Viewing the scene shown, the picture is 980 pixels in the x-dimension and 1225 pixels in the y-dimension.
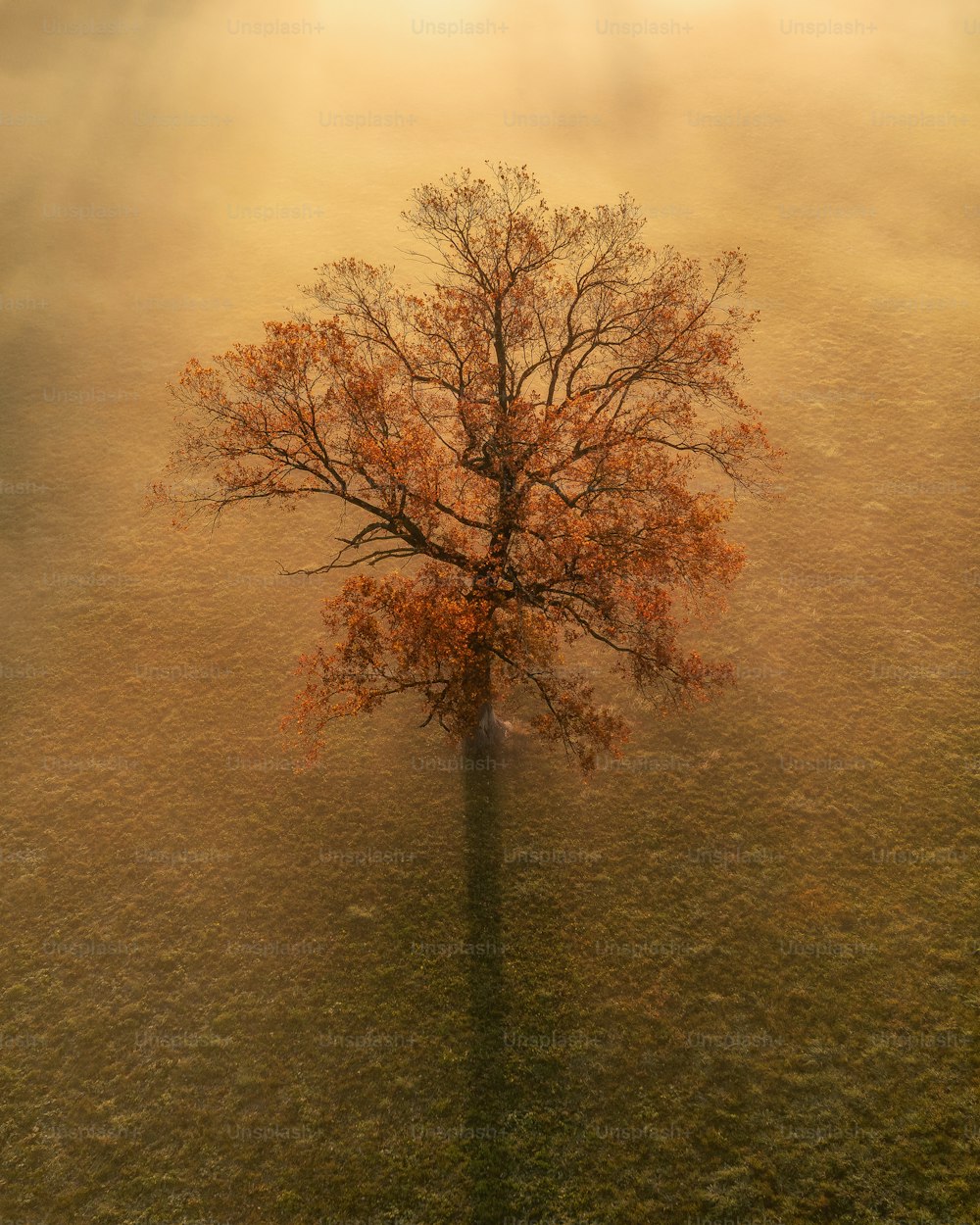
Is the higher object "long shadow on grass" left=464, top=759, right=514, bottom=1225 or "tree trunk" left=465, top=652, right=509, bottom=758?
"tree trunk" left=465, top=652, right=509, bottom=758

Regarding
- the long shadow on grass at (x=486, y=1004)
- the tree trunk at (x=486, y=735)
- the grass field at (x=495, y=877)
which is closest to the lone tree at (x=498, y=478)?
the tree trunk at (x=486, y=735)

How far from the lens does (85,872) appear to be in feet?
73.3

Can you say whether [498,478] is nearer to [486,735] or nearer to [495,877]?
[486,735]

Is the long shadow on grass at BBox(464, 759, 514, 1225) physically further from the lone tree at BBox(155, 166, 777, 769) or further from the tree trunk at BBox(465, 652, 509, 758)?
the lone tree at BBox(155, 166, 777, 769)

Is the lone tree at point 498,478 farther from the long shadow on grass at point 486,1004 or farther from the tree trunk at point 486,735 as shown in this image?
the long shadow on grass at point 486,1004

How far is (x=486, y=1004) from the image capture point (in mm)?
19109

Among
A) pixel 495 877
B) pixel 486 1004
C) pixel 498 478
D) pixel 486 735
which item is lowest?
pixel 486 1004

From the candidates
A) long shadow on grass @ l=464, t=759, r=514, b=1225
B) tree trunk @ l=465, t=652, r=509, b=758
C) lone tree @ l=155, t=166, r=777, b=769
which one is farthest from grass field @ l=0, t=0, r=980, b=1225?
lone tree @ l=155, t=166, r=777, b=769

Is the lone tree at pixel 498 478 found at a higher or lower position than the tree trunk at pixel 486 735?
higher

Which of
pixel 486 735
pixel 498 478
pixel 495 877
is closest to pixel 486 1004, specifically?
pixel 495 877

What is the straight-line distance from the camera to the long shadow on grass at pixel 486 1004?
53.5 ft

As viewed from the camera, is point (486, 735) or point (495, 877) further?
point (486, 735)

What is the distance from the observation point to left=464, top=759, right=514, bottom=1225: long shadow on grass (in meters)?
16.3

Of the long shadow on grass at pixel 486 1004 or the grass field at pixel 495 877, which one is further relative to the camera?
the grass field at pixel 495 877
